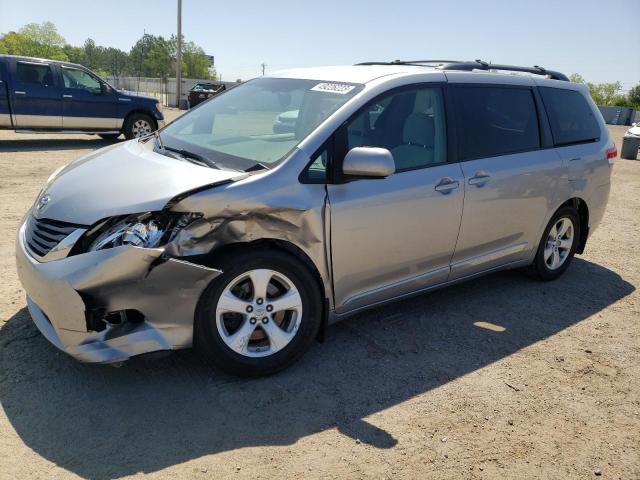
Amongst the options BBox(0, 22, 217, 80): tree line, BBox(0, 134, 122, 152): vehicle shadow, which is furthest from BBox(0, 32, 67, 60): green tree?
BBox(0, 134, 122, 152): vehicle shadow

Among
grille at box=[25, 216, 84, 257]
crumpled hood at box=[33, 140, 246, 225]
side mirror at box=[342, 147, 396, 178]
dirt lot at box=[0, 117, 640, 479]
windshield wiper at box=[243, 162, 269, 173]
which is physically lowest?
dirt lot at box=[0, 117, 640, 479]

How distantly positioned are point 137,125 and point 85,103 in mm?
1316

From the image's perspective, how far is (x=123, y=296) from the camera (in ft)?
8.93

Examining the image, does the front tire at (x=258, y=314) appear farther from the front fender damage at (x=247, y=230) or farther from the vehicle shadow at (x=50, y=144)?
the vehicle shadow at (x=50, y=144)

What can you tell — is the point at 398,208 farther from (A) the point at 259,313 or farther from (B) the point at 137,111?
(B) the point at 137,111

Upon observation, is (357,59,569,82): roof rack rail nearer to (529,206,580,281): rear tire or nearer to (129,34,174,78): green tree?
(529,206,580,281): rear tire

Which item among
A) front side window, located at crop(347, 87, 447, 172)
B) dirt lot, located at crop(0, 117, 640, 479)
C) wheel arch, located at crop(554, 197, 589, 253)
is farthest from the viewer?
wheel arch, located at crop(554, 197, 589, 253)

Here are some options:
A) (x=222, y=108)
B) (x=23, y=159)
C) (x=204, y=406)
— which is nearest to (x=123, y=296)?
(x=204, y=406)

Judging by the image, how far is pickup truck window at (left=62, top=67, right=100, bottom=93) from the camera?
12.2 metres

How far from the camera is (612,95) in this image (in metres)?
88.9

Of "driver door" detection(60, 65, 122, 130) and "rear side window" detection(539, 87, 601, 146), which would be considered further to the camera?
"driver door" detection(60, 65, 122, 130)

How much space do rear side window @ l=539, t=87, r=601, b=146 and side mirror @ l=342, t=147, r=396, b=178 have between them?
231 cm

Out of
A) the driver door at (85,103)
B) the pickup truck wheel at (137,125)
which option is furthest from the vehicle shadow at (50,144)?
the pickup truck wheel at (137,125)

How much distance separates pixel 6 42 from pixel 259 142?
2795 inches
